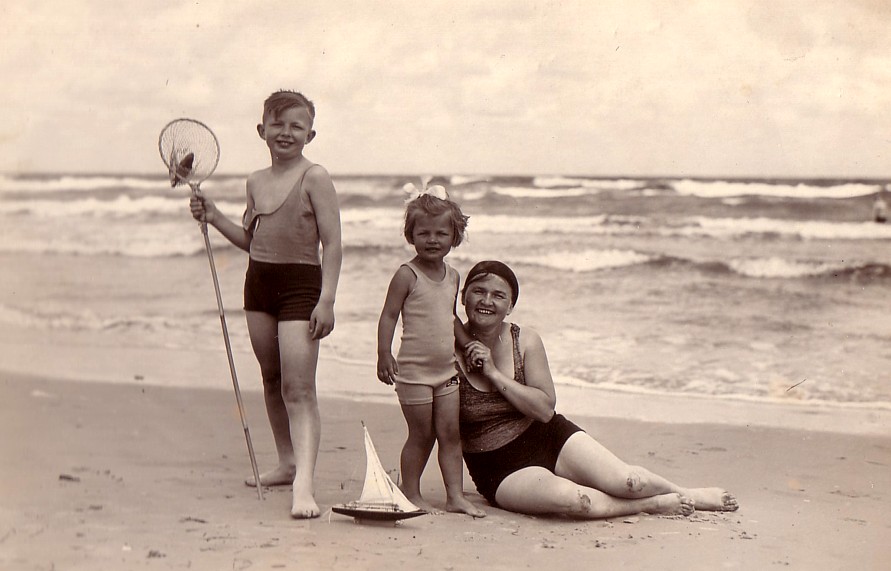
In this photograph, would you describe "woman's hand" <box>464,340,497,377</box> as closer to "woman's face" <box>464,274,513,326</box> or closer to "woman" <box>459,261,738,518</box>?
"woman" <box>459,261,738,518</box>

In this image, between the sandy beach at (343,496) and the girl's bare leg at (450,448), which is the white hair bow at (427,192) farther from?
the sandy beach at (343,496)

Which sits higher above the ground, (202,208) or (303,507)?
(202,208)

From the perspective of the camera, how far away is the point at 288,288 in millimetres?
4086

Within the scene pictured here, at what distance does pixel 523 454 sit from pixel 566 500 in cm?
28

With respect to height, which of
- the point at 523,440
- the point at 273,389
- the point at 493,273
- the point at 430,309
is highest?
the point at 493,273

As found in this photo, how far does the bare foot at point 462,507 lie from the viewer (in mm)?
3975

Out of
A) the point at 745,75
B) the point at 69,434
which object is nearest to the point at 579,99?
the point at 745,75

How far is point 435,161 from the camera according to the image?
570 inches

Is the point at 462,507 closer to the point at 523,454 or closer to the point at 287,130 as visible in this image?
the point at 523,454

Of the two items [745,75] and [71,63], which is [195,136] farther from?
[745,75]

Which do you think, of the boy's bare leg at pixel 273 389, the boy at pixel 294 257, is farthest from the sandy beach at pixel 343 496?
the boy at pixel 294 257

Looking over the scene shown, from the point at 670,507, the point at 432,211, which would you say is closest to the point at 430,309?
the point at 432,211

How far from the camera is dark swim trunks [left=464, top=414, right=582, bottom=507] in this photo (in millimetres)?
4113

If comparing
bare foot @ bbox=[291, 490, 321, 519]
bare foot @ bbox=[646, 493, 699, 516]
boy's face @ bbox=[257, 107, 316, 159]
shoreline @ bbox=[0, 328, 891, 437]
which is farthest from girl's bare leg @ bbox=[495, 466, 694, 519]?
shoreline @ bbox=[0, 328, 891, 437]
